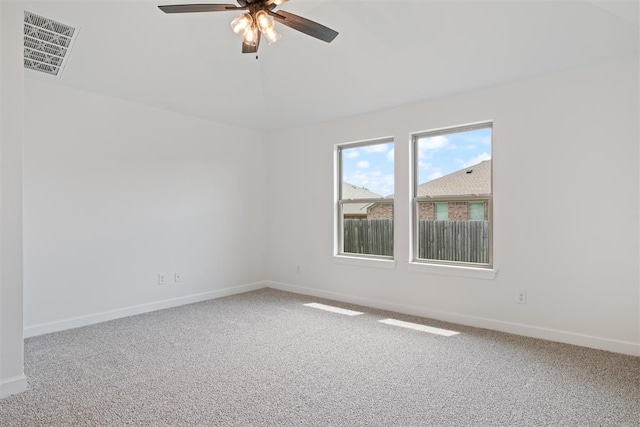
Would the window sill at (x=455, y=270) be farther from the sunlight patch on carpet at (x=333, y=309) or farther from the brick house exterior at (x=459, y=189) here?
the sunlight patch on carpet at (x=333, y=309)

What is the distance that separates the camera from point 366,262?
472 centimetres

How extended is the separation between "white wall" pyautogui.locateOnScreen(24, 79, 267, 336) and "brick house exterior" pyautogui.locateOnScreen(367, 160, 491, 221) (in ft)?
8.57

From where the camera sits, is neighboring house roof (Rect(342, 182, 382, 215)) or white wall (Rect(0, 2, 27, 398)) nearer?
white wall (Rect(0, 2, 27, 398))

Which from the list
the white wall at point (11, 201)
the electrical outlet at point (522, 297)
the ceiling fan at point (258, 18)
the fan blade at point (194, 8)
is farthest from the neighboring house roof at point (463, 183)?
the white wall at point (11, 201)

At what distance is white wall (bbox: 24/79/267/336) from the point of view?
365 cm

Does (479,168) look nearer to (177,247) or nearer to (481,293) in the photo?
(481,293)

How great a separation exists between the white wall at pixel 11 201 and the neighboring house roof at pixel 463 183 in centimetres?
372

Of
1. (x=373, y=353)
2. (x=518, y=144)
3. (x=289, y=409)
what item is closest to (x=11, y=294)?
(x=289, y=409)

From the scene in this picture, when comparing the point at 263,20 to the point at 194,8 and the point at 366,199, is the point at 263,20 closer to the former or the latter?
the point at 194,8

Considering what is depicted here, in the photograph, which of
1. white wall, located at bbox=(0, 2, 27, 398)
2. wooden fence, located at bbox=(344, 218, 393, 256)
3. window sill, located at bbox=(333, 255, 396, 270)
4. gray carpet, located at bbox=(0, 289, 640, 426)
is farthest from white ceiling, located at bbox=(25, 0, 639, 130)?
gray carpet, located at bbox=(0, 289, 640, 426)

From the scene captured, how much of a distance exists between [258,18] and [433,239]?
9.76 ft

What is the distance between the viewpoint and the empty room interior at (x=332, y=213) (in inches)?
95.9

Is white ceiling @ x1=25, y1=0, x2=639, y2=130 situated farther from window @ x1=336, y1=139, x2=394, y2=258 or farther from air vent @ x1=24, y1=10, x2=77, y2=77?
window @ x1=336, y1=139, x2=394, y2=258

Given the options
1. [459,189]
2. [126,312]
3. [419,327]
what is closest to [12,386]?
[126,312]
